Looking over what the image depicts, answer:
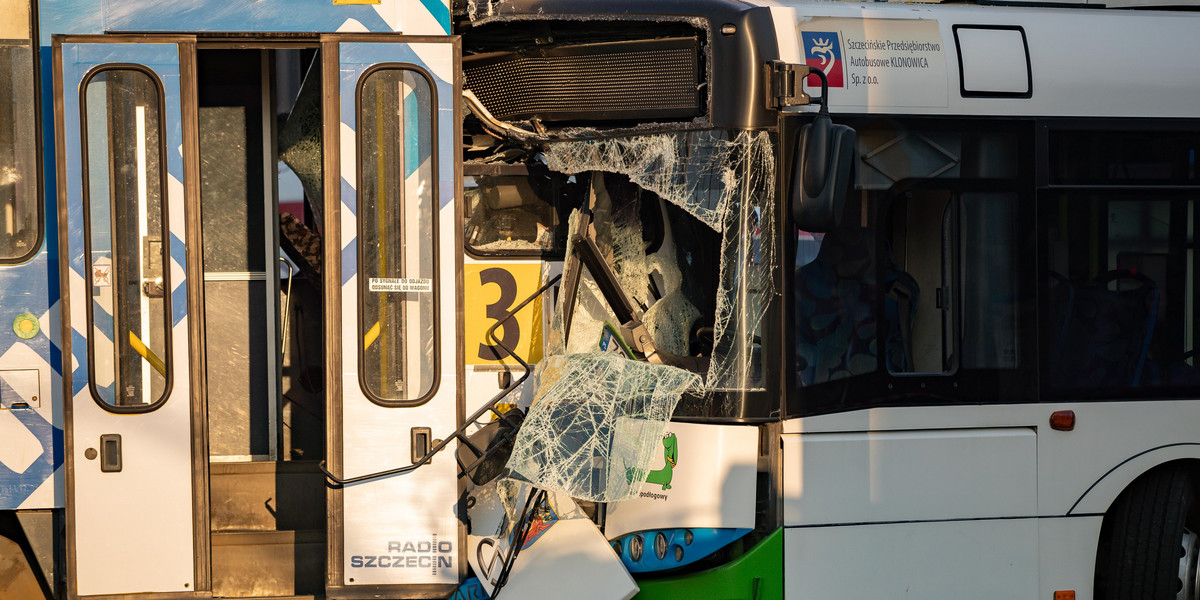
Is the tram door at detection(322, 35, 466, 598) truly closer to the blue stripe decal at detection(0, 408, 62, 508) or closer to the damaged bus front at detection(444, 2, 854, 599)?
the damaged bus front at detection(444, 2, 854, 599)

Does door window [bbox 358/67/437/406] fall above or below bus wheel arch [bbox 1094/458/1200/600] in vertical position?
above

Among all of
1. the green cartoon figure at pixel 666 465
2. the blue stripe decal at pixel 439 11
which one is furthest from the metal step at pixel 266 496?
the blue stripe decal at pixel 439 11

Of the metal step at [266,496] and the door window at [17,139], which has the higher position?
the door window at [17,139]

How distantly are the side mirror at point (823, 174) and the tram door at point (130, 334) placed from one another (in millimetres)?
2465

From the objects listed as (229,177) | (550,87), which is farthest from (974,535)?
(229,177)

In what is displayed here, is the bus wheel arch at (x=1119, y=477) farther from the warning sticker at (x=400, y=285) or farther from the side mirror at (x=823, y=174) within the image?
the warning sticker at (x=400, y=285)

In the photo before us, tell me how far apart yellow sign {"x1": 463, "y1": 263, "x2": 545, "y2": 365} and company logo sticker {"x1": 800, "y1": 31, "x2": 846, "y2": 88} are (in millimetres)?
1567

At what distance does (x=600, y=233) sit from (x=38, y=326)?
7.97 ft

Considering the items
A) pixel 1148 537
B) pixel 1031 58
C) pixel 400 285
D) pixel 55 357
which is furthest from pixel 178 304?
pixel 1148 537

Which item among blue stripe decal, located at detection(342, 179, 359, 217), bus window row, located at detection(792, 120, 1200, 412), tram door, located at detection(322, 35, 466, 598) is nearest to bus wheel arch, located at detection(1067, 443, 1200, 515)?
bus window row, located at detection(792, 120, 1200, 412)

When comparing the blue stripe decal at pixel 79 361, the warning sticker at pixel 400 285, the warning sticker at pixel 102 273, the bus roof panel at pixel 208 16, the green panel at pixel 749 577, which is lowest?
the green panel at pixel 749 577

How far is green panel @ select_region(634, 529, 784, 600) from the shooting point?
171 inches

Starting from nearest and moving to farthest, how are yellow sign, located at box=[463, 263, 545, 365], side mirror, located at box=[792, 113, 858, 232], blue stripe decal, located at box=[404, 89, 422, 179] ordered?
1. side mirror, located at box=[792, 113, 858, 232]
2. blue stripe decal, located at box=[404, 89, 422, 179]
3. yellow sign, located at box=[463, 263, 545, 365]

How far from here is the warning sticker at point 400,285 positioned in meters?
4.36
